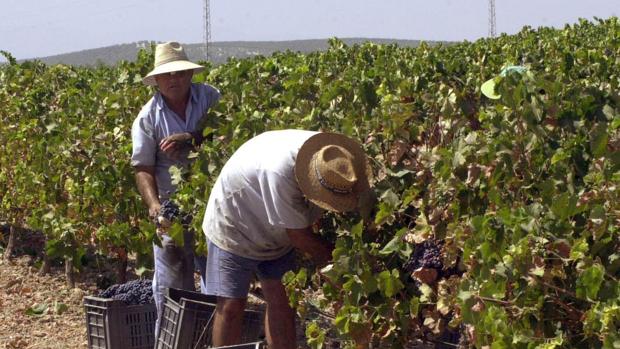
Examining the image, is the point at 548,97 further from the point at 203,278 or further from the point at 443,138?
the point at 203,278

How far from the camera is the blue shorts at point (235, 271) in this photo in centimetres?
485

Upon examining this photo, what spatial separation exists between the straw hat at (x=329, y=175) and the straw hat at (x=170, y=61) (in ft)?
5.01

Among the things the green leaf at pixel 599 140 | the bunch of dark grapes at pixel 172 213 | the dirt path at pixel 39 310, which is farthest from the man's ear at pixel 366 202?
the dirt path at pixel 39 310

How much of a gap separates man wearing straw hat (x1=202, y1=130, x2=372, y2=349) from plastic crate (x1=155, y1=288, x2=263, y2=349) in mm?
104

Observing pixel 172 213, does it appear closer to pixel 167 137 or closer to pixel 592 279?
pixel 167 137

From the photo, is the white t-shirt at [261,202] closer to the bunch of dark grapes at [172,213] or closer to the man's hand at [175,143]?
the bunch of dark grapes at [172,213]

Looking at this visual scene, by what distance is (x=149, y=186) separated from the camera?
5.73m

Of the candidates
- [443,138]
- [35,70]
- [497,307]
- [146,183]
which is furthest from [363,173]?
[35,70]

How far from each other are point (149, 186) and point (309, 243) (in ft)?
4.97

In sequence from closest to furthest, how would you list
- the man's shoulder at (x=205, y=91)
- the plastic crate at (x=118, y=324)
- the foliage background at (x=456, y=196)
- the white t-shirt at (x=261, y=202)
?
the foliage background at (x=456, y=196) → the white t-shirt at (x=261, y=202) → the plastic crate at (x=118, y=324) → the man's shoulder at (x=205, y=91)

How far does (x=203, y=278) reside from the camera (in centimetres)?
591

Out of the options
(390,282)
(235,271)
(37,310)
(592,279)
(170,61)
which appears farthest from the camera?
(37,310)

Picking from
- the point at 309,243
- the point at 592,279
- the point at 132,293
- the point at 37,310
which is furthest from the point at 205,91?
the point at 592,279

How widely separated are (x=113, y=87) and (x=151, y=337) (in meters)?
2.89
